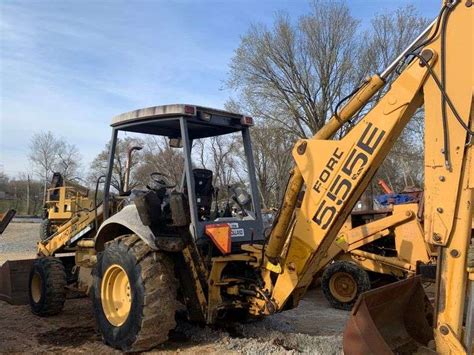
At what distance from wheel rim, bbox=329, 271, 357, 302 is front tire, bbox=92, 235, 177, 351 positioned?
421 centimetres

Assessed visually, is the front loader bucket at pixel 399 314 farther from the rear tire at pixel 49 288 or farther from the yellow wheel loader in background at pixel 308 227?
the rear tire at pixel 49 288

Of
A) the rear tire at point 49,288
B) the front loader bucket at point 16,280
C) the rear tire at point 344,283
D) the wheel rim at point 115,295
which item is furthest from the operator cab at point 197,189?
the rear tire at point 344,283

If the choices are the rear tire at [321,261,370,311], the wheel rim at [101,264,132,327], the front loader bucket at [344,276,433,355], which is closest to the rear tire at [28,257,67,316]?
the wheel rim at [101,264,132,327]

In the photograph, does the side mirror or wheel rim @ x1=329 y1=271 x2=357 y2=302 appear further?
wheel rim @ x1=329 y1=271 x2=357 y2=302

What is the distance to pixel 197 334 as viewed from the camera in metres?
5.44

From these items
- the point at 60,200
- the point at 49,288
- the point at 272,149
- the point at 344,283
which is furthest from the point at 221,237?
the point at 272,149

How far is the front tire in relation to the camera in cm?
473

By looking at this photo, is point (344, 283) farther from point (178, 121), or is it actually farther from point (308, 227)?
point (178, 121)

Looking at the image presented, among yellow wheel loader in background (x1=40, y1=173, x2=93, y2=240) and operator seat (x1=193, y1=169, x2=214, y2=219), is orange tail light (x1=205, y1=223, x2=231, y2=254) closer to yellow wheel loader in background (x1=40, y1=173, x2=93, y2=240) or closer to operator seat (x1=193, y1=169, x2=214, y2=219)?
operator seat (x1=193, y1=169, x2=214, y2=219)

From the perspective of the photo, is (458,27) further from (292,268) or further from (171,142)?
(171,142)

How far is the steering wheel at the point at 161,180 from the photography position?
5.48m

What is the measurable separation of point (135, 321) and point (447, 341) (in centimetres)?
279

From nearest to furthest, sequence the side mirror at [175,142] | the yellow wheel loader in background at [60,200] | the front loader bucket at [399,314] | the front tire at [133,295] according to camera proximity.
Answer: the front loader bucket at [399,314] < the front tire at [133,295] < the side mirror at [175,142] < the yellow wheel loader in background at [60,200]

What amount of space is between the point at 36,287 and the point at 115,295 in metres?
2.41
